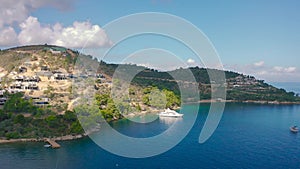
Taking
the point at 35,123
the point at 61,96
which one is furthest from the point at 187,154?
the point at 61,96

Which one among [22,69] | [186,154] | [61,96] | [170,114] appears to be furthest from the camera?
[22,69]

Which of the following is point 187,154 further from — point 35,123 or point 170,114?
point 170,114

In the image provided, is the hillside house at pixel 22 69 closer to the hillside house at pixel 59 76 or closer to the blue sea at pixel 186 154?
the hillside house at pixel 59 76

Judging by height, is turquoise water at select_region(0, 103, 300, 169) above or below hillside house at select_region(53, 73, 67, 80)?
below

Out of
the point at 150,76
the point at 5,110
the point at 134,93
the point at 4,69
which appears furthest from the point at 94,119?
the point at 150,76

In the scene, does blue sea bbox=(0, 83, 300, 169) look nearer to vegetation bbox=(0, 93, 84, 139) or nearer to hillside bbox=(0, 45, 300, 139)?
vegetation bbox=(0, 93, 84, 139)

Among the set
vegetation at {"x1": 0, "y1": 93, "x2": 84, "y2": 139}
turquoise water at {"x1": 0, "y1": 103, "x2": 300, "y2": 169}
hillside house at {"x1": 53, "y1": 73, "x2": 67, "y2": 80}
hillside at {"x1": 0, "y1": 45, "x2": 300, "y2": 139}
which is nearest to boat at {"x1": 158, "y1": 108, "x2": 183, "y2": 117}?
hillside at {"x1": 0, "y1": 45, "x2": 300, "y2": 139}

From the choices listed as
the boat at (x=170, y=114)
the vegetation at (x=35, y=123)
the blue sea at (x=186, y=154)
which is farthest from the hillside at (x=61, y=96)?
the boat at (x=170, y=114)

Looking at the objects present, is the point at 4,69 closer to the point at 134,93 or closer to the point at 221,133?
the point at 134,93

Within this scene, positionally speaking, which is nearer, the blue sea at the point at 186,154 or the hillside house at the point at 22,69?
the blue sea at the point at 186,154

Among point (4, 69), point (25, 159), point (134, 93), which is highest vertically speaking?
point (4, 69)

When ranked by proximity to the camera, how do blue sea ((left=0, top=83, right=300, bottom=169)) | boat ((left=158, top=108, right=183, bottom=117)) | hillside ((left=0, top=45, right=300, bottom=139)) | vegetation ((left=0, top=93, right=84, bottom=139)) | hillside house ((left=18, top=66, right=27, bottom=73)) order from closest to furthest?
blue sea ((left=0, top=83, right=300, bottom=169)), vegetation ((left=0, top=93, right=84, bottom=139)), hillside ((left=0, top=45, right=300, bottom=139)), boat ((left=158, top=108, right=183, bottom=117)), hillside house ((left=18, top=66, right=27, bottom=73))
